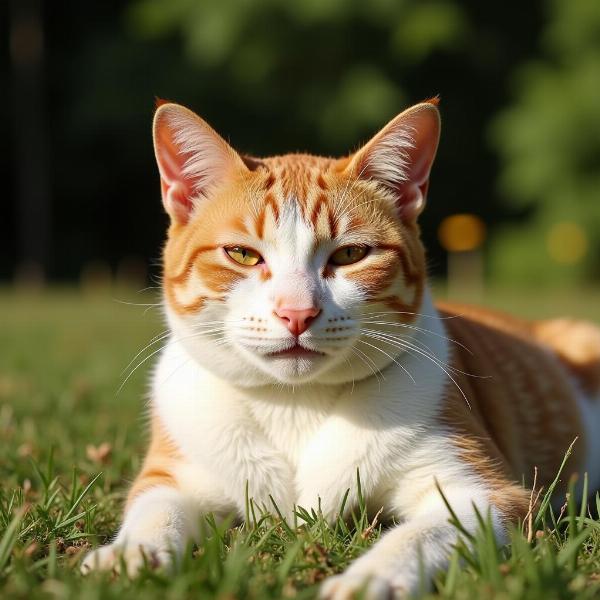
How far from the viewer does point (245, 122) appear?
56.3 ft

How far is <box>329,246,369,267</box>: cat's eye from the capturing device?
2.14 m

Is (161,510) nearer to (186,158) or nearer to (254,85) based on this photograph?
(186,158)

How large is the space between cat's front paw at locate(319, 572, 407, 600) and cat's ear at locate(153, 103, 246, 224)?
117 centimetres

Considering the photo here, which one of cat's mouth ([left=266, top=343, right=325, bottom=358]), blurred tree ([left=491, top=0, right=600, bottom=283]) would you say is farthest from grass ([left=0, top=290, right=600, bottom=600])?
blurred tree ([left=491, top=0, right=600, bottom=283])

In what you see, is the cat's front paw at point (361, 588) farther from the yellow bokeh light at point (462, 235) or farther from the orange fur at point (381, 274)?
the yellow bokeh light at point (462, 235)

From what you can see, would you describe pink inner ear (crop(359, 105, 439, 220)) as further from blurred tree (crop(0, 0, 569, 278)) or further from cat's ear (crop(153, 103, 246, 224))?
blurred tree (crop(0, 0, 569, 278))

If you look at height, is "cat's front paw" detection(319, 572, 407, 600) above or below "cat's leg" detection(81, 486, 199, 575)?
above

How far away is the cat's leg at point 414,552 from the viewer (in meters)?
1.52

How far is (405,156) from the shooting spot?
2.36 metres

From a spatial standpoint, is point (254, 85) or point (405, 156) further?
point (254, 85)

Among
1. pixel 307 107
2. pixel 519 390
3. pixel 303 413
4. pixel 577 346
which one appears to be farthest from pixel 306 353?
pixel 307 107

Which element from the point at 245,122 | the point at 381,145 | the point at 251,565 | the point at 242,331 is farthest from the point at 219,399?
the point at 245,122

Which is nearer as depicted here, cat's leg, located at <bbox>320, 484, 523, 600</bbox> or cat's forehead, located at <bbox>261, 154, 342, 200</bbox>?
cat's leg, located at <bbox>320, 484, 523, 600</bbox>

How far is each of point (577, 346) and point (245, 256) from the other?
68.7 inches
